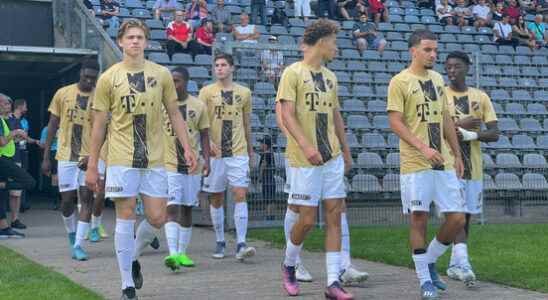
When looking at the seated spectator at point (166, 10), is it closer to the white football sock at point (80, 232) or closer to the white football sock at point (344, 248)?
the white football sock at point (80, 232)

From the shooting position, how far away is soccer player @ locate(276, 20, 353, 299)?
7.90 metres

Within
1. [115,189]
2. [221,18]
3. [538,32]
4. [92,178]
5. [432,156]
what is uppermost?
[221,18]

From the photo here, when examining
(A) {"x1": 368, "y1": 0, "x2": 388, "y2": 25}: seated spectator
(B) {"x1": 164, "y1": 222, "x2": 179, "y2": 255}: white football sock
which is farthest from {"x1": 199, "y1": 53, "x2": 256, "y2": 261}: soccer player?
(A) {"x1": 368, "y1": 0, "x2": 388, "y2": 25}: seated spectator

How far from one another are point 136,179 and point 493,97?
13096 mm

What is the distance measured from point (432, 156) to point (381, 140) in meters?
10.1

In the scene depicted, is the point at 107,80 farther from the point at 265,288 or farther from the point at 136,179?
the point at 265,288

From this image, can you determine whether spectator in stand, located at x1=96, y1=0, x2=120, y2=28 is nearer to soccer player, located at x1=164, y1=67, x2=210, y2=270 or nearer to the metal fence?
the metal fence

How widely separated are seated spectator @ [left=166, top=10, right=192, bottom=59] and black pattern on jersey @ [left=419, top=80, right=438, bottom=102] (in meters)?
12.4

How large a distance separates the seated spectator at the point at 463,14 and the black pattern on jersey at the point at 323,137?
60.0 ft

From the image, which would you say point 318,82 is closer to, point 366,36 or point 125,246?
point 125,246

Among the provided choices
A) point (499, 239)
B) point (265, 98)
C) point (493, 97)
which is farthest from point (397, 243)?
point (493, 97)

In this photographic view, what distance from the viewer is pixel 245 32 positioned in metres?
20.7

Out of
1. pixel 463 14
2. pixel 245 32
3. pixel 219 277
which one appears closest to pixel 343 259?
pixel 219 277

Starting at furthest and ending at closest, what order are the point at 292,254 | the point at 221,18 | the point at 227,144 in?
the point at 221,18 → the point at 227,144 → the point at 292,254
